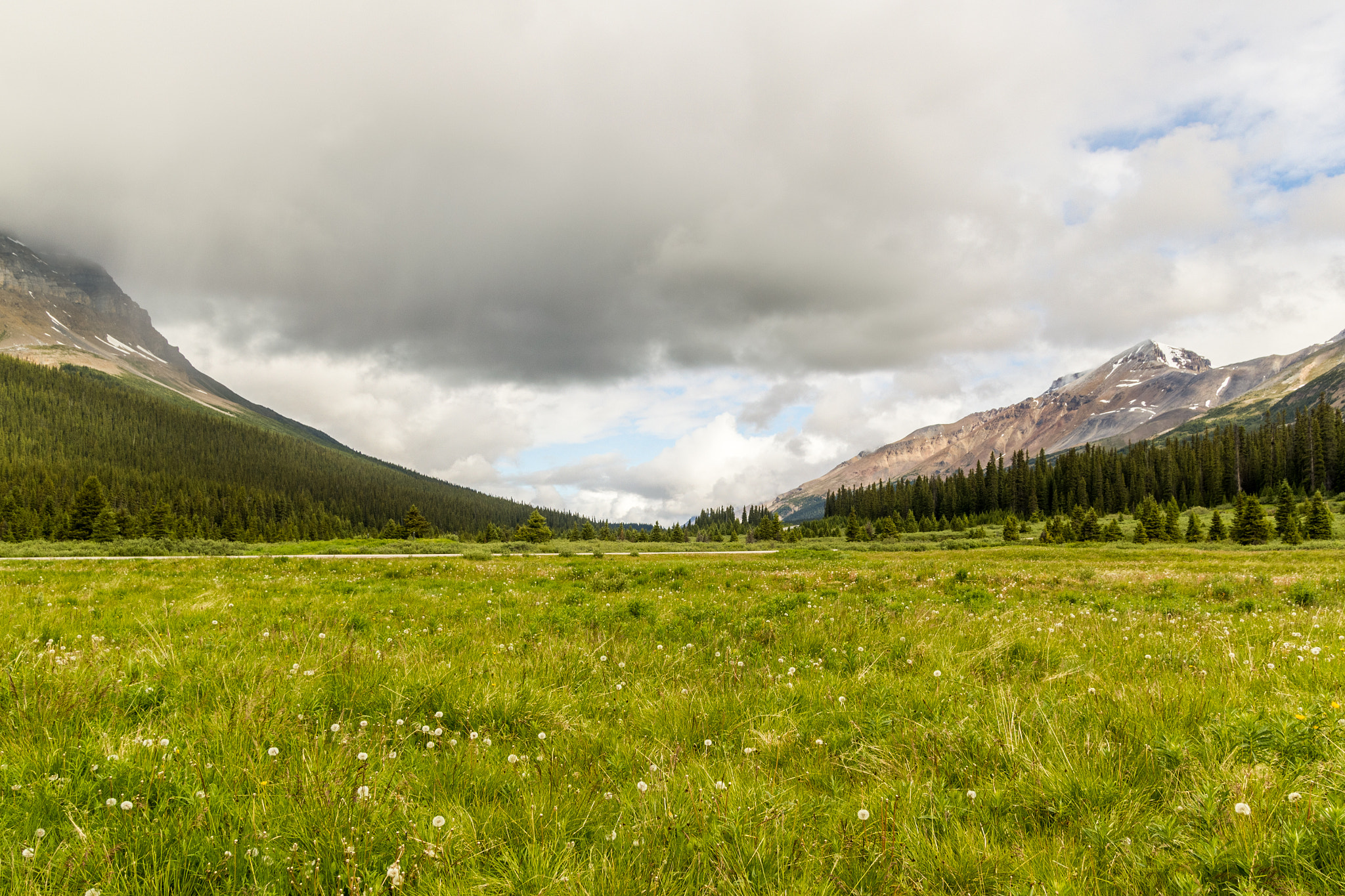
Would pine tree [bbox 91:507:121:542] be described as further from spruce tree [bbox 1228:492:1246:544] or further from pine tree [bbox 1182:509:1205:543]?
spruce tree [bbox 1228:492:1246:544]

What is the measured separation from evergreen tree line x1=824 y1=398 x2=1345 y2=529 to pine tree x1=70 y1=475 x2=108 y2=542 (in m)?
169

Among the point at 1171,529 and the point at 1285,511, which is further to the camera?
the point at 1171,529

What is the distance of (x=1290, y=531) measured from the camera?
70062 millimetres

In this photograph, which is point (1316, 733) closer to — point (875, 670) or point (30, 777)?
point (875, 670)

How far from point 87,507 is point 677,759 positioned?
140080mm

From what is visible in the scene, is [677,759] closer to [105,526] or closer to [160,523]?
[105,526]

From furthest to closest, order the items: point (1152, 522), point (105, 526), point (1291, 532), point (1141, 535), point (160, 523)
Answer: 1. point (160, 523)
2. point (105, 526)
3. point (1152, 522)
4. point (1141, 535)
5. point (1291, 532)

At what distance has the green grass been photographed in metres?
2.87

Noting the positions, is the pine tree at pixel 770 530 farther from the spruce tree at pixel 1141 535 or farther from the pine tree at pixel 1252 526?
the pine tree at pixel 1252 526

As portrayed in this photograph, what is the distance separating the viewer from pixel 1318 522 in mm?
76562

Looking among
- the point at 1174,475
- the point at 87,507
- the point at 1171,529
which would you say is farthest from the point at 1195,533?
the point at 87,507

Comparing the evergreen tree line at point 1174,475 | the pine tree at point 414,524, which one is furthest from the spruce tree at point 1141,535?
the pine tree at point 414,524

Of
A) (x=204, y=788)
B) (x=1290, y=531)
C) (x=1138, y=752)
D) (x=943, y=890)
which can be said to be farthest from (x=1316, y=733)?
(x=1290, y=531)

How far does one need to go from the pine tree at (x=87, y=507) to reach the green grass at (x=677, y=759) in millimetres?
126026
